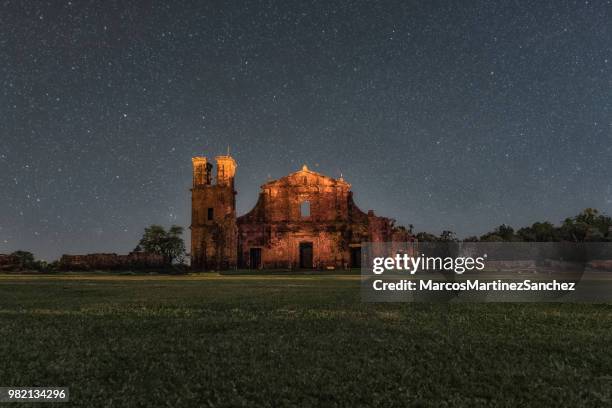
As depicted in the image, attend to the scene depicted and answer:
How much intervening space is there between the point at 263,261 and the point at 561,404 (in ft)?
147

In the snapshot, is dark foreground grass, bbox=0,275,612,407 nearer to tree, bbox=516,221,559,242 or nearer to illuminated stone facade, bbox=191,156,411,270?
illuminated stone facade, bbox=191,156,411,270

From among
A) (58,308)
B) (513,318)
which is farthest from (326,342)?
(58,308)

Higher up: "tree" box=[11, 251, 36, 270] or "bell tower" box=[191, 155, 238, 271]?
"bell tower" box=[191, 155, 238, 271]

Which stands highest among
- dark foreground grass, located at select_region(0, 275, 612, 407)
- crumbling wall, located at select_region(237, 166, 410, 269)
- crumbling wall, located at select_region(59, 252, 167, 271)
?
crumbling wall, located at select_region(237, 166, 410, 269)

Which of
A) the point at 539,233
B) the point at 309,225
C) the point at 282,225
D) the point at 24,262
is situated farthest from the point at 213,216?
the point at 539,233

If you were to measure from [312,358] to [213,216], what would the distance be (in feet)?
150

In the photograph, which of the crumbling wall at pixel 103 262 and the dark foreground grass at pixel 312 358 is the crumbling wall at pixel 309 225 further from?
the dark foreground grass at pixel 312 358

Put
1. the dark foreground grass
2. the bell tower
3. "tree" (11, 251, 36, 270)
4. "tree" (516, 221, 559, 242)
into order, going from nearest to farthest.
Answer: the dark foreground grass
"tree" (11, 251, 36, 270)
the bell tower
"tree" (516, 221, 559, 242)

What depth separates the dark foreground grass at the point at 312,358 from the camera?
11.8 ft

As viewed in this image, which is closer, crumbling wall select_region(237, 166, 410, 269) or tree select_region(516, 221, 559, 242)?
crumbling wall select_region(237, 166, 410, 269)

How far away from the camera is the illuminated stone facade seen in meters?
47.4

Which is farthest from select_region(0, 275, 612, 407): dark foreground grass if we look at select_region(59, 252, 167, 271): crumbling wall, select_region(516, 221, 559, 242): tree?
select_region(516, 221, 559, 242): tree

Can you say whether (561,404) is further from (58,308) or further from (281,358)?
(58,308)

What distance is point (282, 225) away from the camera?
1908 inches
